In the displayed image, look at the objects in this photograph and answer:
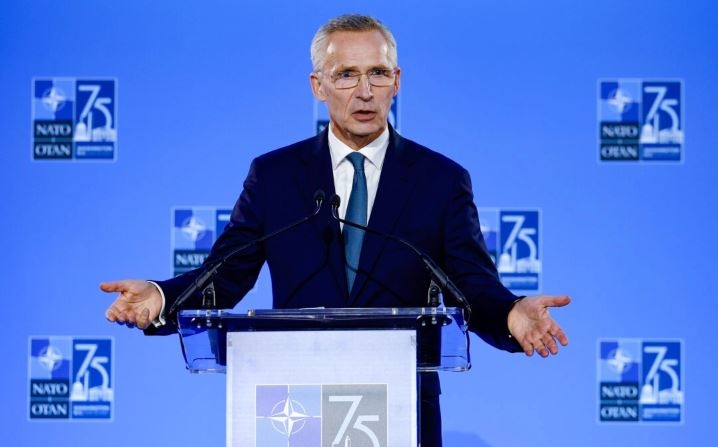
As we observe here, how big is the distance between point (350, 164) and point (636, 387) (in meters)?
1.63

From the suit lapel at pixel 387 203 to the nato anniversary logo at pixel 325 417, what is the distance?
60 centimetres

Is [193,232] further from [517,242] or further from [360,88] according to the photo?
[360,88]

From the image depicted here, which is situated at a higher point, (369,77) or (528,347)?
(369,77)

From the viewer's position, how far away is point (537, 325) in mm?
2006

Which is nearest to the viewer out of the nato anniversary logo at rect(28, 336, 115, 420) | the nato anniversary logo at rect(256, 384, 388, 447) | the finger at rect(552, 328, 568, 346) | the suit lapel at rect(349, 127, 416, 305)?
the nato anniversary logo at rect(256, 384, 388, 447)

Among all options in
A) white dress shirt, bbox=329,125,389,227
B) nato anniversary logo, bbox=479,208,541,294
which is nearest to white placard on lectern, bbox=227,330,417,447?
white dress shirt, bbox=329,125,389,227

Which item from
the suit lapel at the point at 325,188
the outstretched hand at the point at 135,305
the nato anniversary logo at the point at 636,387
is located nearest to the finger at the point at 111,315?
the outstretched hand at the point at 135,305

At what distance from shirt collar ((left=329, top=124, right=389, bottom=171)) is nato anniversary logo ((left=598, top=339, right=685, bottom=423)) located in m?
1.47

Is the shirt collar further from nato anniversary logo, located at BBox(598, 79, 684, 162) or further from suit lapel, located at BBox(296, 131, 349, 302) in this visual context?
nato anniversary logo, located at BBox(598, 79, 684, 162)

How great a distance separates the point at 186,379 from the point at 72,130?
963 mm

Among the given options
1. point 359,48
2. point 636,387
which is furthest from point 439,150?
point 359,48

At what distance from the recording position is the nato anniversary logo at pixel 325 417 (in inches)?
70.4

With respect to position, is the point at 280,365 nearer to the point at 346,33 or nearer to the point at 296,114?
the point at 346,33

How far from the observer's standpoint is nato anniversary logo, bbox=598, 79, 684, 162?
12.2ft
